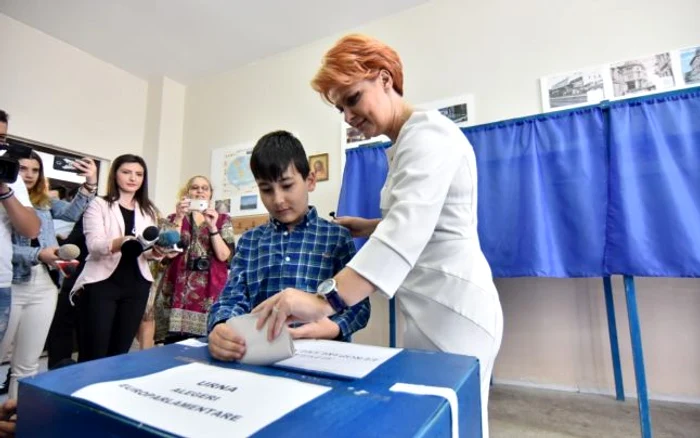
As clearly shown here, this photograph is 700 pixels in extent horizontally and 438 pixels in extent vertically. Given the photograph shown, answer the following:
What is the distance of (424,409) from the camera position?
1.07 ft

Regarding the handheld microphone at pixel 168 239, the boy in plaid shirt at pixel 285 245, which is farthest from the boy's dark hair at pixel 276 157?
the handheld microphone at pixel 168 239

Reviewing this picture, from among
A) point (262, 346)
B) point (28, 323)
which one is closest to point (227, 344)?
point (262, 346)

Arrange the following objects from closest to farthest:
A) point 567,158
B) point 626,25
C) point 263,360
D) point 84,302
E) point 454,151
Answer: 1. point 263,360
2. point 454,151
3. point 84,302
4. point 567,158
5. point 626,25

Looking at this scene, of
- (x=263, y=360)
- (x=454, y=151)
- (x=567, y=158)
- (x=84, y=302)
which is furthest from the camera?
(x=567, y=158)

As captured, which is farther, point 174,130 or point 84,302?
point 174,130

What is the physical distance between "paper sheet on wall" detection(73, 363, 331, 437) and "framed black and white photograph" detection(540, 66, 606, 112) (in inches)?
80.4

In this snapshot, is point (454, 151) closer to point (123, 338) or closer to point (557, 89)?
point (123, 338)

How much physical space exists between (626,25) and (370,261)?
2156 mm

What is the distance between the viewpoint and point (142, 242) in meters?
1.45

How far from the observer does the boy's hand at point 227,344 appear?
513 mm

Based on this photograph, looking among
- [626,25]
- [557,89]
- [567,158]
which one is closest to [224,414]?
[567,158]

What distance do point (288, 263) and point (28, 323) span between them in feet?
4.31

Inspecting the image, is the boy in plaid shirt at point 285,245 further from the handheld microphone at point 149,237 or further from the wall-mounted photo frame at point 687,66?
the wall-mounted photo frame at point 687,66

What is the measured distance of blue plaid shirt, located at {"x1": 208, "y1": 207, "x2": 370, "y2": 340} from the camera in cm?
82
